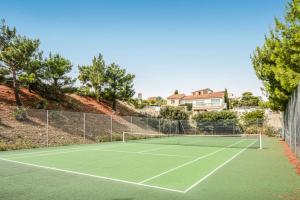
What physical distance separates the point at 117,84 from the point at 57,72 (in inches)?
371

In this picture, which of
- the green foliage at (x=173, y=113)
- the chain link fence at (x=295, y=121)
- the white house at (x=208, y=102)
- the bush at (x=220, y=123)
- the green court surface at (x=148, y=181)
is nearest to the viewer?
the green court surface at (x=148, y=181)

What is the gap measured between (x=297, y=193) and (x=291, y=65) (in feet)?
27.1

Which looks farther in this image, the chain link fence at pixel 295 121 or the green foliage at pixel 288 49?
the green foliage at pixel 288 49

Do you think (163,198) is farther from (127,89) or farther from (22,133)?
(127,89)

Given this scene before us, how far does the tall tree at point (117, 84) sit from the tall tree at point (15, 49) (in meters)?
12.5

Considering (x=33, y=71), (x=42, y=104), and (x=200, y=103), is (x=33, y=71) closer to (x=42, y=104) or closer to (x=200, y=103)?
(x=42, y=104)

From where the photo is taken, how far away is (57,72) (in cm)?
2538

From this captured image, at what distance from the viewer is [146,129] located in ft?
107

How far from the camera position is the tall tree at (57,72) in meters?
24.9

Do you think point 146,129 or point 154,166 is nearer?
point 154,166

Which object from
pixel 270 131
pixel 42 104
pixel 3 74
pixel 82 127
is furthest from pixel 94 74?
pixel 270 131

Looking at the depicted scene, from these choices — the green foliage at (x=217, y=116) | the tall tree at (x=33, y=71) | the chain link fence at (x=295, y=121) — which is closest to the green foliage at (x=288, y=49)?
the chain link fence at (x=295, y=121)

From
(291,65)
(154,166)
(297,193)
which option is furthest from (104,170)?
(291,65)

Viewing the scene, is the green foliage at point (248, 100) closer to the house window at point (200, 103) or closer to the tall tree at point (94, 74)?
the house window at point (200, 103)
